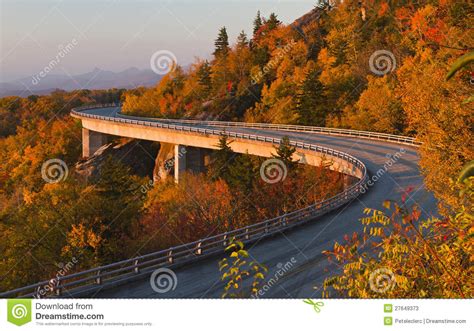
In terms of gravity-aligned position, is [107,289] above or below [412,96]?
below

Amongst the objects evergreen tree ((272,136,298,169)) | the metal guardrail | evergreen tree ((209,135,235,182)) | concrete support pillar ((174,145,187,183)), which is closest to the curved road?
the metal guardrail

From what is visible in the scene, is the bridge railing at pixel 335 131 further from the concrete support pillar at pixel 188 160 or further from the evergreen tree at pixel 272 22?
the evergreen tree at pixel 272 22

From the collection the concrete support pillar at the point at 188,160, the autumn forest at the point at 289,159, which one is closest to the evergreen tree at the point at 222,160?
the autumn forest at the point at 289,159

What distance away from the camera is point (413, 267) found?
688 centimetres

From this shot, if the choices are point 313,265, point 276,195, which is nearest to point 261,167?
point 276,195

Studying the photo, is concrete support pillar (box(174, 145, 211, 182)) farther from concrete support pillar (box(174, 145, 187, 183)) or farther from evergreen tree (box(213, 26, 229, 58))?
evergreen tree (box(213, 26, 229, 58))

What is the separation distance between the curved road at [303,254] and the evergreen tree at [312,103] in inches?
1161

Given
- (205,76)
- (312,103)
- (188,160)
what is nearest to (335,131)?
(312,103)

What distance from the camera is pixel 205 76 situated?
4087 inches

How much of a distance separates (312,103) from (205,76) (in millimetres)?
40451

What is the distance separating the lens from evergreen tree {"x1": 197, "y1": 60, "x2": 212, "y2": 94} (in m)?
103

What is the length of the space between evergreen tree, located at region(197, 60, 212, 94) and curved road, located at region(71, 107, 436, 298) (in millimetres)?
66940

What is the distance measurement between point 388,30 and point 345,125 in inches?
1247

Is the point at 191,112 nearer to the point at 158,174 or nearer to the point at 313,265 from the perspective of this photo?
the point at 158,174
